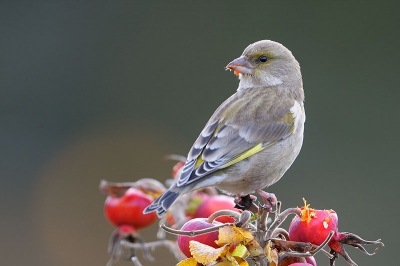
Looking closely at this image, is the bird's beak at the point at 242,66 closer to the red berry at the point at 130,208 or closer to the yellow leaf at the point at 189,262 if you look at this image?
the red berry at the point at 130,208

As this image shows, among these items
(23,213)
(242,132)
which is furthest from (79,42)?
(242,132)

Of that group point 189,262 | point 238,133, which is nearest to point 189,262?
point 189,262

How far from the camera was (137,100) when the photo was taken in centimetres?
812

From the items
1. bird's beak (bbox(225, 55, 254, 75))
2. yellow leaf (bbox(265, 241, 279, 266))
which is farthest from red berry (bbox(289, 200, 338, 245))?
bird's beak (bbox(225, 55, 254, 75))

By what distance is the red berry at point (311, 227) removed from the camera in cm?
197

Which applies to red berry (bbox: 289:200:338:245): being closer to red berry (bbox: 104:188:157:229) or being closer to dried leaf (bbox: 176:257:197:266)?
dried leaf (bbox: 176:257:197:266)

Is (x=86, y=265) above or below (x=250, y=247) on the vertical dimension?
below

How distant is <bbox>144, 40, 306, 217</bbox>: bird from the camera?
2.63m

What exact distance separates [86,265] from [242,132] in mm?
4422

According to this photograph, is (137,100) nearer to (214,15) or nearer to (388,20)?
(214,15)

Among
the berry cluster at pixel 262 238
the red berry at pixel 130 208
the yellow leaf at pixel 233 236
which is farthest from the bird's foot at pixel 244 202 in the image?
the red berry at pixel 130 208

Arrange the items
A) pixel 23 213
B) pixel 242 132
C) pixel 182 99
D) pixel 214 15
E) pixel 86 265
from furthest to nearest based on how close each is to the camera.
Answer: pixel 214 15 → pixel 182 99 → pixel 23 213 → pixel 86 265 → pixel 242 132

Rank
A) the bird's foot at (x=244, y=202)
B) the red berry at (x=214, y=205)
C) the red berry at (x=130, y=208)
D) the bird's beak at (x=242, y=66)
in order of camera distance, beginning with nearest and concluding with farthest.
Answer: the bird's foot at (x=244, y=202), the red berry at (x=214, y=205), the red berry at (x=130, y=208), the bird's beak at (x=242, y=66)

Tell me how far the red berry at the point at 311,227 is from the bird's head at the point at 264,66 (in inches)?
51.7
